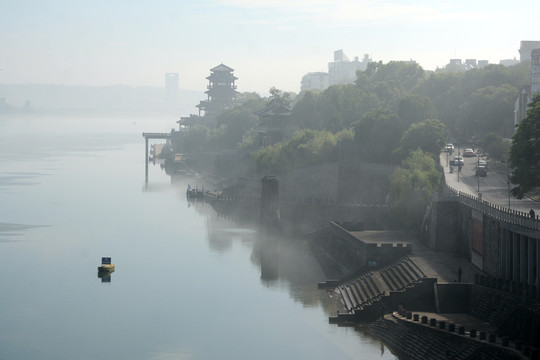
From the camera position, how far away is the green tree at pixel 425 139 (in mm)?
59938

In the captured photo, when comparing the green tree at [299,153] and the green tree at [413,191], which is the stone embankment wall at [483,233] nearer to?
the green tree at [413,191]

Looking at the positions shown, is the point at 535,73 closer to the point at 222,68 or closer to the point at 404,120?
the point at 404,120

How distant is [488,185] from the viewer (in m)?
47.5

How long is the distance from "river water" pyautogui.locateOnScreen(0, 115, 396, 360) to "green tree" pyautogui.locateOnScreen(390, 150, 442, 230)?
20.0ft

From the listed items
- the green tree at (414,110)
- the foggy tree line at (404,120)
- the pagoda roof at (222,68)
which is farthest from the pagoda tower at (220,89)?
the green tree at (414,110)

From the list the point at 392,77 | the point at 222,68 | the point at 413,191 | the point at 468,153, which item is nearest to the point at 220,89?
the point at 222,68

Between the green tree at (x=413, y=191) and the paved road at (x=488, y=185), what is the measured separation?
1035 mm

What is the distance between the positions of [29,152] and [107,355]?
4902 inches

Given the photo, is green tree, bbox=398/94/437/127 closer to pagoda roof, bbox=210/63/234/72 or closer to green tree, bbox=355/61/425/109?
green tree, bbox=355/61/425/109

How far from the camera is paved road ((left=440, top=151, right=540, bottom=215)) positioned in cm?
4053

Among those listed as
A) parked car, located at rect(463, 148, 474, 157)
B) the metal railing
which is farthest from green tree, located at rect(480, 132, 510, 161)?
the metal railing

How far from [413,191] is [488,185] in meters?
4.82

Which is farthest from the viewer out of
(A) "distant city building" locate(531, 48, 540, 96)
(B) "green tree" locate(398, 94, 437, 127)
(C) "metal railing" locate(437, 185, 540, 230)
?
(B) "green tree" locate(398, 94, 437, 127)

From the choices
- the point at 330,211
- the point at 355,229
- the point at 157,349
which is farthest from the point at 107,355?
the point at 330,211
